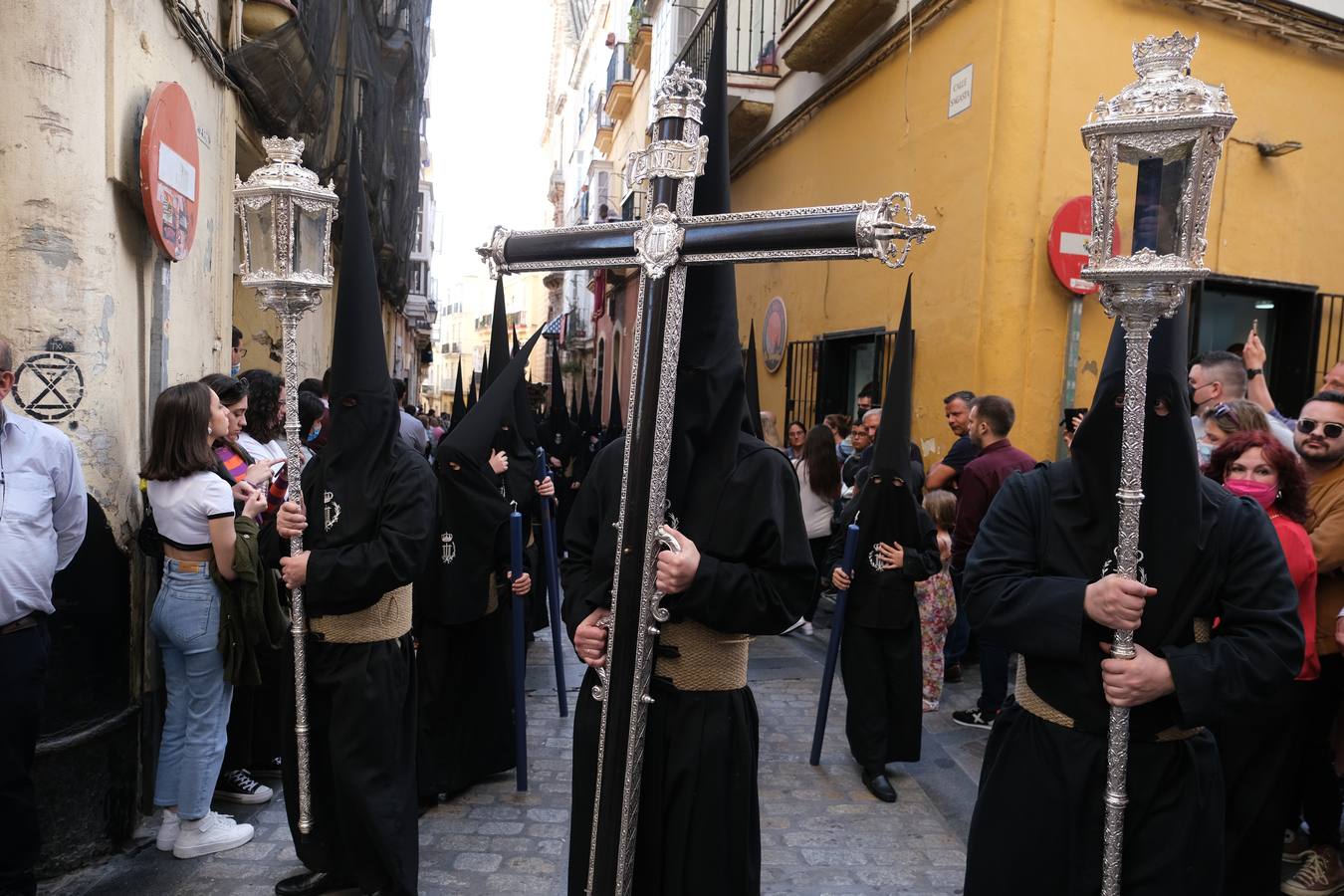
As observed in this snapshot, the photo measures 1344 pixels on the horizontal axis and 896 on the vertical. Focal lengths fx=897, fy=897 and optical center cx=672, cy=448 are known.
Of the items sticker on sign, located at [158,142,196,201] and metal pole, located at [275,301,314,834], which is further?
sticker on sign, located at [158,142,196,201]

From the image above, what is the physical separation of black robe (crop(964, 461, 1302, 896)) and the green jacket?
3.11 meters

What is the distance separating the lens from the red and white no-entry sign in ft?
23.5

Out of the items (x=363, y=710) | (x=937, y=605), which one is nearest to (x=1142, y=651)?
(x=363, y=710)

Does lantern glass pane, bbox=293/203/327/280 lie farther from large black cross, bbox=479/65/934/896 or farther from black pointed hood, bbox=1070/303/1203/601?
black pointed hood, bbox=1070/303/1203/601

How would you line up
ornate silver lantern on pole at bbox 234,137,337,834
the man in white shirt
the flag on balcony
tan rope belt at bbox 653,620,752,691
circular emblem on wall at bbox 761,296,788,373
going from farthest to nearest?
the flag on balcony
circular emblem on wall at bbox 761,296,788,373
ornate silver lantern on pole at bbox 234,137,337,834
the man in white shirt
tan rope belt at bbox 653,620,752,691

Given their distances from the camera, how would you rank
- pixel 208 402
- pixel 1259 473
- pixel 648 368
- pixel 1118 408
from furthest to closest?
pixel 208 402
pixel 1259 473
pixel 1118 408
pixel 648 368

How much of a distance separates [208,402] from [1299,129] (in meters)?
8.90

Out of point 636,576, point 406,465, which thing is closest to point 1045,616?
point 636,576

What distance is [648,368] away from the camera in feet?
6.60

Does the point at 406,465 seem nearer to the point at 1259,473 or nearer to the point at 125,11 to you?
the point at 125,11

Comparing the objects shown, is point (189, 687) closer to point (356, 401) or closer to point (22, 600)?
point (22, 600)

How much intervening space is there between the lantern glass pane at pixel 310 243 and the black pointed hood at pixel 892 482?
297 centimetres

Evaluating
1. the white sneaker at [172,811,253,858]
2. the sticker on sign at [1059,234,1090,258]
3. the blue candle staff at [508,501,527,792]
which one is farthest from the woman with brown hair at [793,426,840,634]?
the white sneaker at [172,811,253,858]

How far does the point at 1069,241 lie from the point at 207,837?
7012mm
